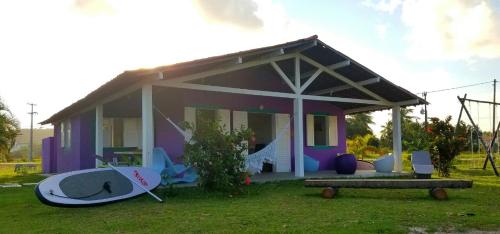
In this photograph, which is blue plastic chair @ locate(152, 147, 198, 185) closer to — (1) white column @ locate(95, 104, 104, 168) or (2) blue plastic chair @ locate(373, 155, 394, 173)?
(1) white column @ locate(95, 104, 104, 168)

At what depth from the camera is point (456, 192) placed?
8.16 m

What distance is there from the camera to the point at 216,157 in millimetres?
7762

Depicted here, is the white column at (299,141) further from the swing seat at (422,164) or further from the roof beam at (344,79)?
the swing seat at (422,164)

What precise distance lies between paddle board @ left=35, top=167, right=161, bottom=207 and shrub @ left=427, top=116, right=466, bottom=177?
7977 millimetres

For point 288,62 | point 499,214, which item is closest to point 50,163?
point 288,62

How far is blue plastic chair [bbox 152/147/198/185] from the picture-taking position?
28.6ft

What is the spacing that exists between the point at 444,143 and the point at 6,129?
691 inches

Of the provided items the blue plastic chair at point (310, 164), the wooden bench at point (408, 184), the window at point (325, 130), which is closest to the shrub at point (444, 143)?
the window at point (325, 130)

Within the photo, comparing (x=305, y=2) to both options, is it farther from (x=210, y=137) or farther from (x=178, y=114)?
(x=178, y=114)

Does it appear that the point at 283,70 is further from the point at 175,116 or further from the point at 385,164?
the point at 385,164

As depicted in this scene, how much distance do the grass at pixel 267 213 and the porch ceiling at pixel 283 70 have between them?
2.14 metres

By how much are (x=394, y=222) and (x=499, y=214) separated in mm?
1613

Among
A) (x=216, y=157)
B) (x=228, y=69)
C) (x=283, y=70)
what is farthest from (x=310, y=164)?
(x=216, y=157)

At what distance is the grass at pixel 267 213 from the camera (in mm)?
4945
